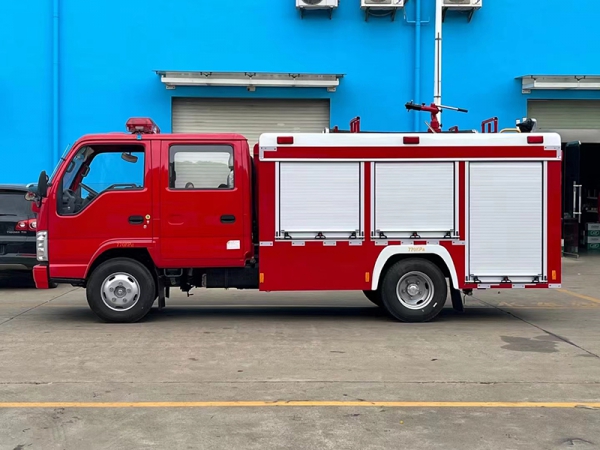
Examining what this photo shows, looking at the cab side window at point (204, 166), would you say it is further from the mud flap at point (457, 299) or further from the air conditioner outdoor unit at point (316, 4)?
the air conditioner outdoor unit at point (316, 4)

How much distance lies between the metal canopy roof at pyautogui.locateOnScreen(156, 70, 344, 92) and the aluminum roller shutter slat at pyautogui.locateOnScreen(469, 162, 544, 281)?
8.41 metres

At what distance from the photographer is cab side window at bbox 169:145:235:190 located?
888 centimetres

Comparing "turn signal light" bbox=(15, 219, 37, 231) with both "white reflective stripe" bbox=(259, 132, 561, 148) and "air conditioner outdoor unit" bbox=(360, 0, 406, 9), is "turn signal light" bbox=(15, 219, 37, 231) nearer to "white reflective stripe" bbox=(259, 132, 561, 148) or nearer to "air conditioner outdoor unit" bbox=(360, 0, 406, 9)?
"white reflective stripe" bbox=(259, 132, 561, 148)

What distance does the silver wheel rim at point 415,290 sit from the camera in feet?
29.8

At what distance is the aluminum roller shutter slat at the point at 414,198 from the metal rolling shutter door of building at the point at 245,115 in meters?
9.00

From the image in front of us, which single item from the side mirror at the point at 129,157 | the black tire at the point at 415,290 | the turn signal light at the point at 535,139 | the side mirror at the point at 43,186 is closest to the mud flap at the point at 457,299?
the black tire at the point at 415,290

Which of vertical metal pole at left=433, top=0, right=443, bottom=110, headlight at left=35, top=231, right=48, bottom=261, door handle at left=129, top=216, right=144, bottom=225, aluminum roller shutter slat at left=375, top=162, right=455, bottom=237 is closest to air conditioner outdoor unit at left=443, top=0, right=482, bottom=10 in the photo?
vertical metal pole at left=433, top=0, right=443, bottom=110

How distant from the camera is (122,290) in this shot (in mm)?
8914

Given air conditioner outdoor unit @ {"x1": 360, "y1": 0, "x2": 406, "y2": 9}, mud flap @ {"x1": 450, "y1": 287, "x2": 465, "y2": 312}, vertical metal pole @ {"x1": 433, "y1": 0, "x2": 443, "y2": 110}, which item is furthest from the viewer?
air conditioner outdoor unit @ {"x1": 360, "y1": 0, "x2": 406, "y2": 9}

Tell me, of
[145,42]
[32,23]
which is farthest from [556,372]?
[32,23]

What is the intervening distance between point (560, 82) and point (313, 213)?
436 inches

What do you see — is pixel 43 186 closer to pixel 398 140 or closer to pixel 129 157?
pixel 129 157

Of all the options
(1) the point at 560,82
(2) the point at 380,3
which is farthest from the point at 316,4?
(1) the point at 560,82

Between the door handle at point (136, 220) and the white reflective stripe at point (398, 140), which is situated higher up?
the white reflective stripe at point (398, 140)
